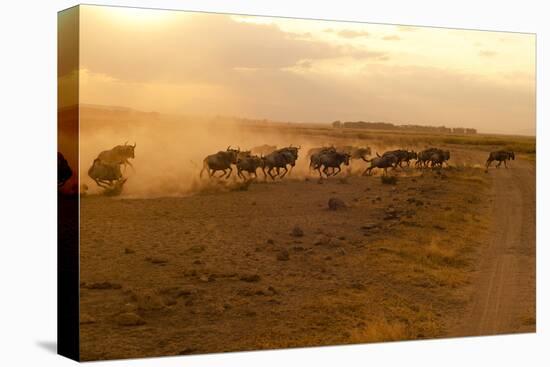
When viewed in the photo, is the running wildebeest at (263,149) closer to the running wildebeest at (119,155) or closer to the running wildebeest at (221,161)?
the running wildebeest at (221,161)

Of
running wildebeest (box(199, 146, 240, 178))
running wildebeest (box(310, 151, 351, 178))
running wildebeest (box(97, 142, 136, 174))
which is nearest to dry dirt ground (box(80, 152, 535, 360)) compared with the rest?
running wildebeest (box(310, 151, 351, 178))

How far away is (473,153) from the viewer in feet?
46.4

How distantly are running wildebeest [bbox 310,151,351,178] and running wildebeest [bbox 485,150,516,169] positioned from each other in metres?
1.82

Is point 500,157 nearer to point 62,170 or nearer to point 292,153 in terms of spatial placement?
point 292,153

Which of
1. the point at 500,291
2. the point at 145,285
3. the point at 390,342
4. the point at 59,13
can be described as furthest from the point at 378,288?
the point at 59,13

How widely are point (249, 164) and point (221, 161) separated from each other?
35 centimetres

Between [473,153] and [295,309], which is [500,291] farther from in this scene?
[295,309]

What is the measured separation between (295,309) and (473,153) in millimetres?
2821

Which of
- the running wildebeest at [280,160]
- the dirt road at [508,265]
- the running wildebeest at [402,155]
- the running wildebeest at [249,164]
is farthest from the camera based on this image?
the dirt road at [508,265]

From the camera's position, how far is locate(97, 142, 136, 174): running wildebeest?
12125 mm

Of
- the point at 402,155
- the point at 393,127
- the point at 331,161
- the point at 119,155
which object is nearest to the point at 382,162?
the point at 402,155

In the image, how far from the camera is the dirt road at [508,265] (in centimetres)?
1405

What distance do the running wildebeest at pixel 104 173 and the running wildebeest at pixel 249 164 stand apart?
1323mm

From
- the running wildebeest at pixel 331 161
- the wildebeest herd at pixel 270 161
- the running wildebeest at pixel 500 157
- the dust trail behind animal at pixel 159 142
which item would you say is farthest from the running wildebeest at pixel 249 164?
the running wildebeest at pixel 500 157
